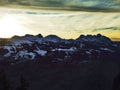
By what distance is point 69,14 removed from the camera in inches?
1035

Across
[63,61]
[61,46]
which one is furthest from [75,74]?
[61,46]

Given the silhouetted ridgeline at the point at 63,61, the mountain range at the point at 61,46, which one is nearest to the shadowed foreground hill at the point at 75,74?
the silhouetted ridgeline at the point at 63,61

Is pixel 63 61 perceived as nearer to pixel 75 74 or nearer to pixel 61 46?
pixel 75 74

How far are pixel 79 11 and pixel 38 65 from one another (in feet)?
273

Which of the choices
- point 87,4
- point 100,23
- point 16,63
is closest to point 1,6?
point 87,4

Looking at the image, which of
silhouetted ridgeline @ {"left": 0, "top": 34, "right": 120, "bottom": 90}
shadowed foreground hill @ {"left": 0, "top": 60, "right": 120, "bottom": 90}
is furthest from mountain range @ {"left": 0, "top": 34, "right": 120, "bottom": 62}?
shadowed foreground hill @ {"left": 0, "top": 60, "right": 120, "bottom": 90}

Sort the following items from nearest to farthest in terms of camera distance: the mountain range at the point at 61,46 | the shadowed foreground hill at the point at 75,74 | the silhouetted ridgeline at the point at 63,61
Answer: the mountain range at the point at 61,46
the silhouetted ridgeline at the point at 63,61
the shadowed foreground hill at the point at 75,74

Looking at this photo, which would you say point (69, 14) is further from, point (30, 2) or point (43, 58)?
point (43, 58)

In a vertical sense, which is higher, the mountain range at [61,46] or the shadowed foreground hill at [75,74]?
the mountain range at [61,46]

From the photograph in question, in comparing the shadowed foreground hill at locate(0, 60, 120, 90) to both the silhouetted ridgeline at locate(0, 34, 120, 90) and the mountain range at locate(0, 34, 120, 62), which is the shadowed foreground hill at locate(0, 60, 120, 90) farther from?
the mountain range at locate(0, 34, 120, 62)

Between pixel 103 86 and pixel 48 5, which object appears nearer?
pixel 48 5

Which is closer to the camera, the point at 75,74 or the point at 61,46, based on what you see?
the point at 61,46

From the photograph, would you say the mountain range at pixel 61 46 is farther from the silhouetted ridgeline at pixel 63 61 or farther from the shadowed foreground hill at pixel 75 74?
the shadowed foreground hill at pixel 75 74

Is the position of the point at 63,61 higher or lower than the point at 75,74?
higher
